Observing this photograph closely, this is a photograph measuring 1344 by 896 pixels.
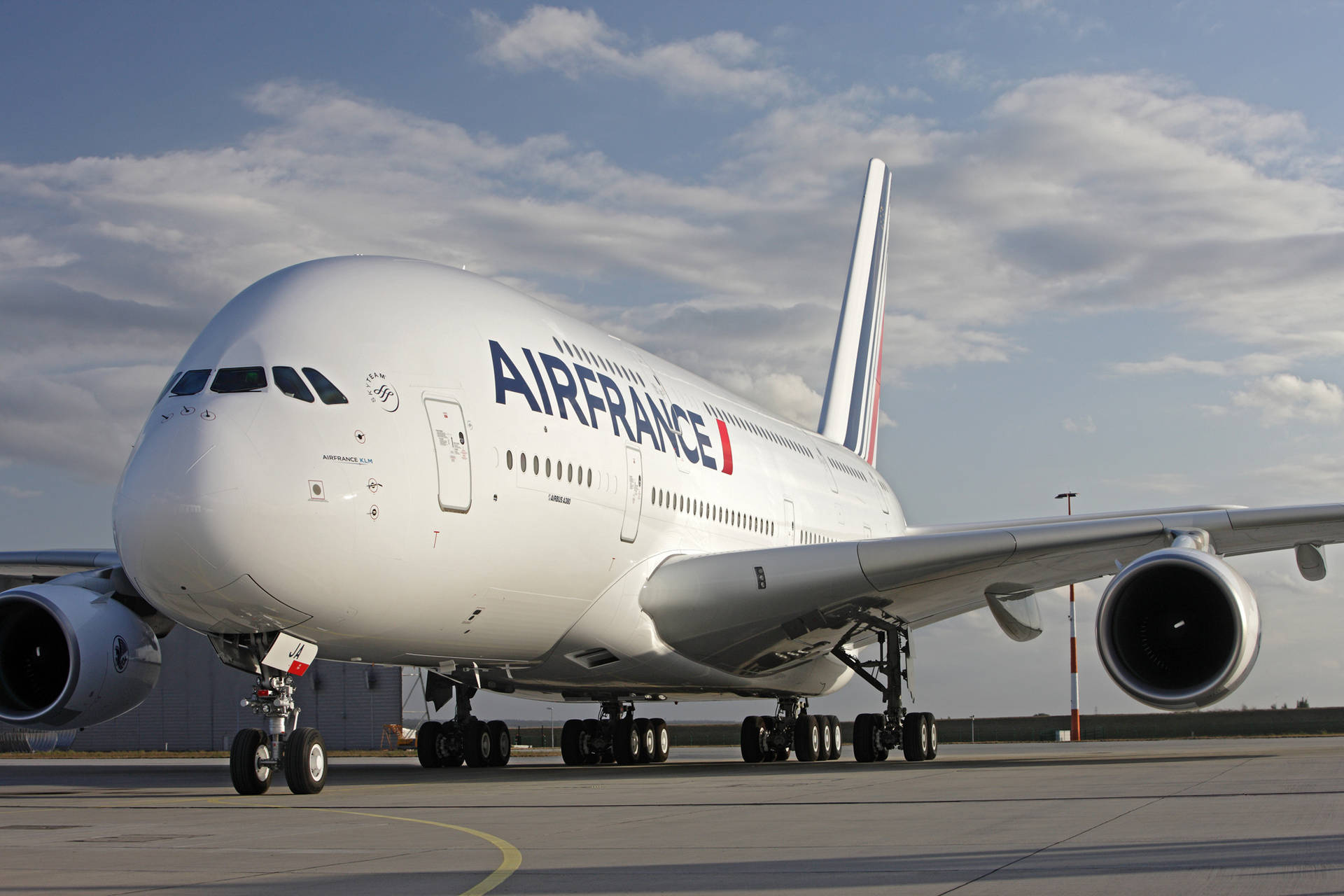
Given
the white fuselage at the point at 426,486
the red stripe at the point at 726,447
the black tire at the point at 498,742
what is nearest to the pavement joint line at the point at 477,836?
the white fuselage at the point at 426,486

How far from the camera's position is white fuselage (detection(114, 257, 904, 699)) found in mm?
9164

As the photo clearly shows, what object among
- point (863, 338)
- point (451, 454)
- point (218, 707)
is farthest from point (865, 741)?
point (218, 707)

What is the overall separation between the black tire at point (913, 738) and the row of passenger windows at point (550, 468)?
19.5ft

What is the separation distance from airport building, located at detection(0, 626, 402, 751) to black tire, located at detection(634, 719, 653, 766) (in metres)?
14.2

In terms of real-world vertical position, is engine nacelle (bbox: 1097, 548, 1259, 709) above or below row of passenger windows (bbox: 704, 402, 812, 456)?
below

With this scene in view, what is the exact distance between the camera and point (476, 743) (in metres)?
16.3

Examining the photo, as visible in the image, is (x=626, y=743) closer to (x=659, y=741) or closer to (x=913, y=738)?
(x=659, y=741)

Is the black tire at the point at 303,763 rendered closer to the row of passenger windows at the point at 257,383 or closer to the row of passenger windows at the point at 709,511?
the row of passenger windows at the point at 257,383

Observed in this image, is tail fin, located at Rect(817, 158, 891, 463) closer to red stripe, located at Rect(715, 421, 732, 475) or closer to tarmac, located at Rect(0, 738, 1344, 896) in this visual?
red stripe, located at Rect(715, 421, 732, 475)

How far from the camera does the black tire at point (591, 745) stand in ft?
58.2

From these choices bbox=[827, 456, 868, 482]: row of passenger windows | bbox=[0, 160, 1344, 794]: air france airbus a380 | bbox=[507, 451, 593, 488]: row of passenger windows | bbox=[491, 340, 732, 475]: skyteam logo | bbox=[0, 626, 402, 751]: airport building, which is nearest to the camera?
bbox=[0, 160, 1344, 794]: air france airbus a380

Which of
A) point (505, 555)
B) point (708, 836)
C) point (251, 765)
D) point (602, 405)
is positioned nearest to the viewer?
point (708, 836)

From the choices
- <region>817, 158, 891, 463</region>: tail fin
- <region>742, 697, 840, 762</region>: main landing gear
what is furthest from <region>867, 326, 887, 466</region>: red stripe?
<region>742, 697, 840, 762</region>: main landing gear

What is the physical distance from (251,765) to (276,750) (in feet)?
0.73
